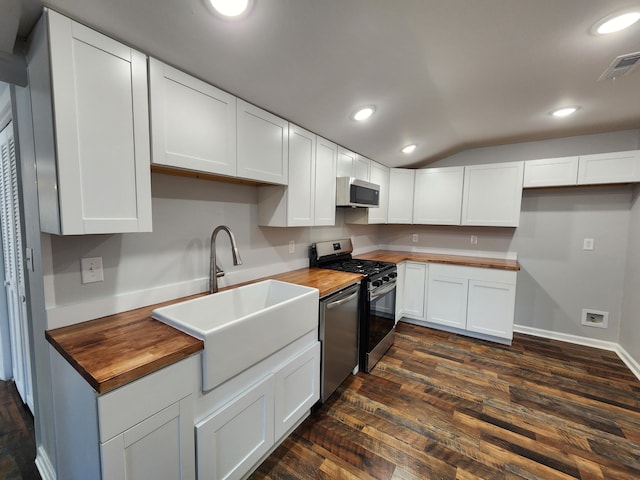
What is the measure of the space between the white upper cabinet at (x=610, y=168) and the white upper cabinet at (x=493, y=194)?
542mm

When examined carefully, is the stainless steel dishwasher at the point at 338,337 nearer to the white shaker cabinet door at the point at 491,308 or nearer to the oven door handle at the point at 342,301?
the oven door handle at the point at 342,301

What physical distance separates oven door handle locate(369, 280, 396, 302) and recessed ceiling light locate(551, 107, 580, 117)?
7.04ft

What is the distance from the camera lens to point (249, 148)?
174 cm

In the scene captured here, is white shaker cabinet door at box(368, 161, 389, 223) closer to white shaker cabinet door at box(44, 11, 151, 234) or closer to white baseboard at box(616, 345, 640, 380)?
white shaker cabinet door at box(44, 11, 151, 234)

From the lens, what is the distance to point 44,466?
4.83 feet

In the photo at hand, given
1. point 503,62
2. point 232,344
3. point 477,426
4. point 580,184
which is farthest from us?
point 580,184

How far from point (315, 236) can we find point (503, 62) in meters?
2.04

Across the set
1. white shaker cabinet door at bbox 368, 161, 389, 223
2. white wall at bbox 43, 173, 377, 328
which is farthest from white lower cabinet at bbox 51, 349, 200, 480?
white shaker cabinet door at bbox 368, 161, 389, 223

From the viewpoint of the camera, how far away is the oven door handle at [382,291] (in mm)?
2424

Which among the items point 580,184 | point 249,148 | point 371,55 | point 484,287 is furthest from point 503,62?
point 484,287

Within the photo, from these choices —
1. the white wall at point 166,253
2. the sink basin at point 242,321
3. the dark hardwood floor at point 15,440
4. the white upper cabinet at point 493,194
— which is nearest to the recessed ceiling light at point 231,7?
the white wall at point 166,253

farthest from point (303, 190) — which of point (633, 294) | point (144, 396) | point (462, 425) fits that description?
point (633, 294)

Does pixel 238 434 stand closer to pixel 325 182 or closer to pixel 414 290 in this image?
pixel 325 182

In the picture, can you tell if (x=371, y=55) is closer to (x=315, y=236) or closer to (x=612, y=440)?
(x=315, y=236)
